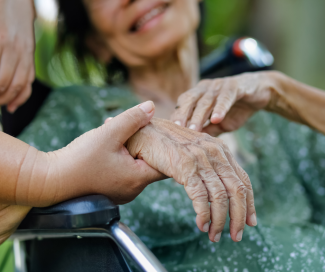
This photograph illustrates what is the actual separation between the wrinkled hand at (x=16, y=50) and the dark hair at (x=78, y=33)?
1.24 ft

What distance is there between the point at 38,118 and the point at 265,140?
2.47 ft

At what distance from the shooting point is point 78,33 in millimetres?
1210

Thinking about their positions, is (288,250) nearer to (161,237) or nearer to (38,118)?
(161,237)

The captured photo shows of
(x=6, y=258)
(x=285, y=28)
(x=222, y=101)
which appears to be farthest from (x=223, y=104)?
(x=285, y=28)

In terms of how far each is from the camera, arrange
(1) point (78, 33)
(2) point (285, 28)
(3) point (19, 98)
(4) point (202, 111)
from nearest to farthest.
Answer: (4) point (202, 111) < (3) point (19, 98) < (1) point (78, 33) < (2) point (285, 28)

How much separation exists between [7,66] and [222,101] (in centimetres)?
46

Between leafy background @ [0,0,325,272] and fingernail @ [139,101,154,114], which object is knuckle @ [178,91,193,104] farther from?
leafy background @ [0,0,325,272]

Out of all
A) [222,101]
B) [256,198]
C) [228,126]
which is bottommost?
[256,198]

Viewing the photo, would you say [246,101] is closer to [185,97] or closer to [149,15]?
[185,97]

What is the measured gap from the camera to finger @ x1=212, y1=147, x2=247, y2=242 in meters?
0.48

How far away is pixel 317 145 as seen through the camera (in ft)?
3.57

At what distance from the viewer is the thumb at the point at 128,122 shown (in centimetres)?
50

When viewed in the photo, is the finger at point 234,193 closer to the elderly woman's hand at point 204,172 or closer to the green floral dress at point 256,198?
the elderly woman's hand at point 204,172

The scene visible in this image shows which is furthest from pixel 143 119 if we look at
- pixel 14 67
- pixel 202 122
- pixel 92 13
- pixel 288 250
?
pixel 92 13
